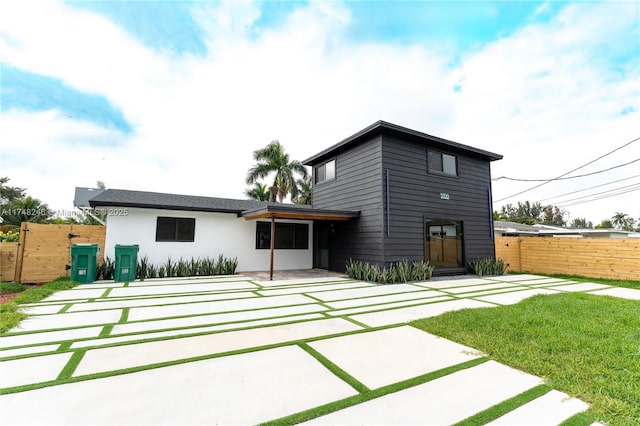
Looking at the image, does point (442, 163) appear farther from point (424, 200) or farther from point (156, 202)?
point (156, 202)

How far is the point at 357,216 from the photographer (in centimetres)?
864

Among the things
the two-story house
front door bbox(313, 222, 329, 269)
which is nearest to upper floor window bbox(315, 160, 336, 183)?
the two-story house

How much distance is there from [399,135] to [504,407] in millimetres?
7349

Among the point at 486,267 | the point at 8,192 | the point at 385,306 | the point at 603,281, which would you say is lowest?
the point at 603,281

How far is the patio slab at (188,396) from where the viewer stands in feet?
5.13

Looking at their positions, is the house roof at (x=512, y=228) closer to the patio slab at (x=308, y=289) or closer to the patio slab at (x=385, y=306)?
the patio slab at (x=308, y=289)

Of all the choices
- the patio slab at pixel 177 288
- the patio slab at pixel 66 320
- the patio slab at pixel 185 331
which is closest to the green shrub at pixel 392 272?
the patio slab at pixel 177 288

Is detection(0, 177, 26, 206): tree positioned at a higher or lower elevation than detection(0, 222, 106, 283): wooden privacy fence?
higher

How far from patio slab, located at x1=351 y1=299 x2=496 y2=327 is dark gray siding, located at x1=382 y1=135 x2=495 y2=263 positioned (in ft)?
9.75

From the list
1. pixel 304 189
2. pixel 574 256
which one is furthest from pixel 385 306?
pixel 304 189

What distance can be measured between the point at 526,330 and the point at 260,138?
17.7 m

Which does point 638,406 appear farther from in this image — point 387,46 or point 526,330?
point 387,46

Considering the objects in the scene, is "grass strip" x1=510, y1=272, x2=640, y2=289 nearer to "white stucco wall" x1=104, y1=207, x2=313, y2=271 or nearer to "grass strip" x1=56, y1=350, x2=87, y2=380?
"white stucco wall" x1=104, y1=207, x2=313, y2=271

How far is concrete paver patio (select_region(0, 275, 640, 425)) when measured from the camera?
163 centimetres
